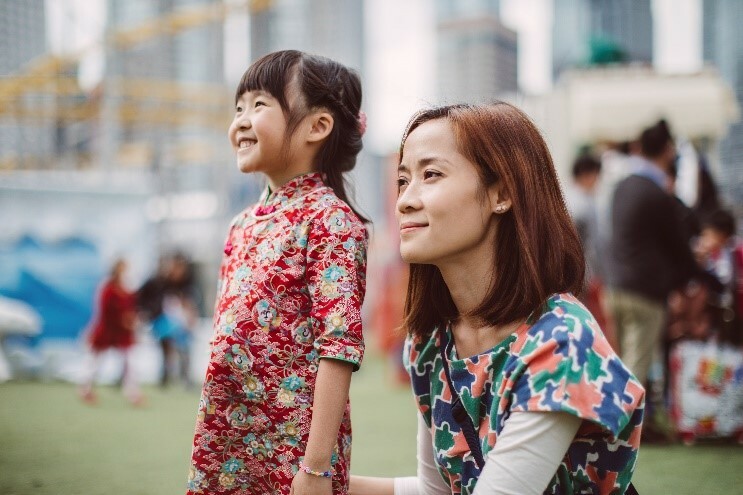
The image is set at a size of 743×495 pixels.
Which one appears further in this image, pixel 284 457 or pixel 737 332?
pixel 737 332

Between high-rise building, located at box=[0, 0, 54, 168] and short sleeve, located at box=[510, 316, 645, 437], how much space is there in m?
8.83

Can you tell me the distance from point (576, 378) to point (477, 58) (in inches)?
165

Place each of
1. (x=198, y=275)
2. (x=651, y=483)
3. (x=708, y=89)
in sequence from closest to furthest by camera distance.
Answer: (x=651, y=483) → (x=708, y=89) → (x=198, y=275)

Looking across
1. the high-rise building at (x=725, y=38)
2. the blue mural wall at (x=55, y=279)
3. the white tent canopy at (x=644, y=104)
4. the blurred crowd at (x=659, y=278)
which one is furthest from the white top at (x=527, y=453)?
the high-rise building at (x=725, y=38)

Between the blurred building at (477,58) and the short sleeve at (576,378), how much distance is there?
529mm

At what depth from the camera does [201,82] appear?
26969 millimetres

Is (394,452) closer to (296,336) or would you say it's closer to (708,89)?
(296,336)

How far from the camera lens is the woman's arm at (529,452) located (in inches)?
46.6

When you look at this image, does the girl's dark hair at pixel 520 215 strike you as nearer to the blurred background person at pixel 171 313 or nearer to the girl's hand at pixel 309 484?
the girl's hand at pixel 309 484

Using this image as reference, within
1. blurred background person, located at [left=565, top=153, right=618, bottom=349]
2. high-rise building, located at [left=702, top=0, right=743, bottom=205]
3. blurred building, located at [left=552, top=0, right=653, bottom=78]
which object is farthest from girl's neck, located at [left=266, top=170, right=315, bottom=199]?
blurred building, located at [left=552, top=0, right=653, bottom=78]

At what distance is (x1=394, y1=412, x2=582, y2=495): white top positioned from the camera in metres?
1.18

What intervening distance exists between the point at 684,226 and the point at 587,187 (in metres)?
1.10

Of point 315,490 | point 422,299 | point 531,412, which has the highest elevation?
point 422,299

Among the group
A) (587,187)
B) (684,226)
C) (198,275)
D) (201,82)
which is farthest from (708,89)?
(201,82)
